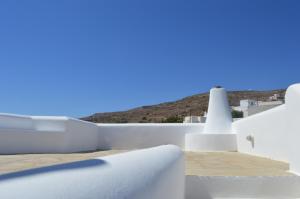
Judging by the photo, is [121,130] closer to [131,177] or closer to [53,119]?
[53,119]

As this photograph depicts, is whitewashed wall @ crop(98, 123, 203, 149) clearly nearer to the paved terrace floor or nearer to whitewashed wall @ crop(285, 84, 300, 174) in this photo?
the paved terrace floor

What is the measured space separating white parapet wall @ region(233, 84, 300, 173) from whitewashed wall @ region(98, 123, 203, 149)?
3.40 metres

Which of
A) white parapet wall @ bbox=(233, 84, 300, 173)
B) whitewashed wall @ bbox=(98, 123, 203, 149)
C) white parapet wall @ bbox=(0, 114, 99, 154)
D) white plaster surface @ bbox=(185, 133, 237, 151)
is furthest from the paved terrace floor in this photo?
whitewashed wall @ bbox=(98, 123, 203, 149)

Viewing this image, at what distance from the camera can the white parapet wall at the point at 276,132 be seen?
609 centimetres

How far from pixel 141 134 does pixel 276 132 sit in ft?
32.6

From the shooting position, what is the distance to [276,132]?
9.55m

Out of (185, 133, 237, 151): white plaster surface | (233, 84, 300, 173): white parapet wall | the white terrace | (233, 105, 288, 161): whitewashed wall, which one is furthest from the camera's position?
(185, 133, 237, 151): white plaster surface

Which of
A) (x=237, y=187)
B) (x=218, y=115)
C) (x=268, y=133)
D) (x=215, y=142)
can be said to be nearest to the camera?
(x=237, y=187)

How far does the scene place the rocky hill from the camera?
58.4 m

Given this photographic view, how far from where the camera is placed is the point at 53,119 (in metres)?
14.6

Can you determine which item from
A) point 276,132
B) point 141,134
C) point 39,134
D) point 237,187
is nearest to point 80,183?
point 237,187

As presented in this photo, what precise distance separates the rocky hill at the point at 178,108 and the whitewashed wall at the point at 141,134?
38.0 meters

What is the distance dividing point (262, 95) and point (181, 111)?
21.0 m

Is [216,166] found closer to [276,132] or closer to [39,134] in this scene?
[276,132]
